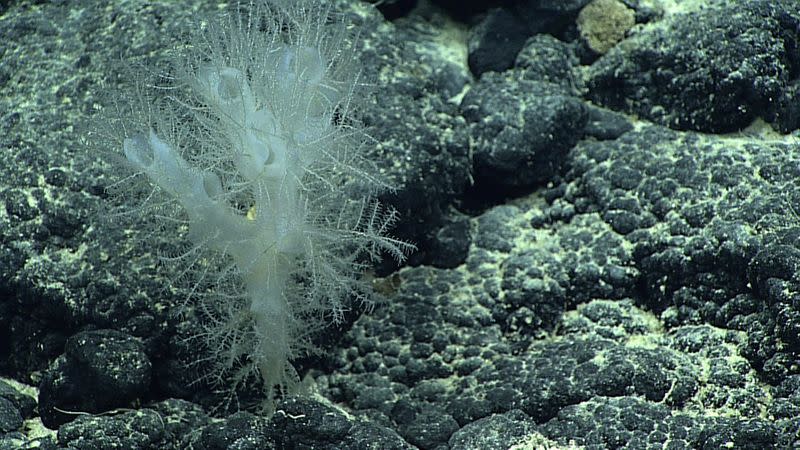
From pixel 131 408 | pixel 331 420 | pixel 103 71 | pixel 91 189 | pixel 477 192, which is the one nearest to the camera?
pixel 331 420

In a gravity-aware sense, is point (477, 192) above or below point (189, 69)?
below

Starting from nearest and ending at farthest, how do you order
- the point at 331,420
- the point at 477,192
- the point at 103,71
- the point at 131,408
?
the point at 331,420 < the point at 131,408 < the point at 103,71 < the point at 477,192

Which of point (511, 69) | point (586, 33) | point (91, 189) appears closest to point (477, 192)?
point (511, 69)

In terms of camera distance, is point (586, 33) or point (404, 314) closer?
point (404, 314)

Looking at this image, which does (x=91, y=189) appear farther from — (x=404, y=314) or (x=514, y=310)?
(x=514, y=310)

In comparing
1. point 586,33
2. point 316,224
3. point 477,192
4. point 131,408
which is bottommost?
point 131,408

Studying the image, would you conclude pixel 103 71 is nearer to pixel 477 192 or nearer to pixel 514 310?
pixel 477 192
